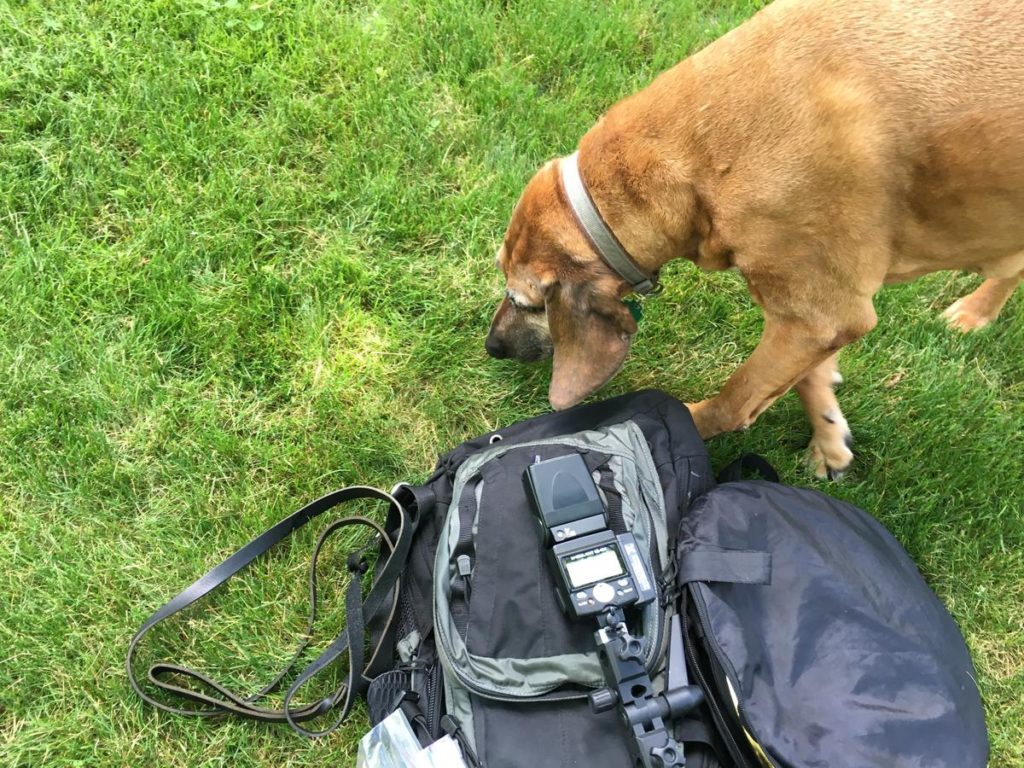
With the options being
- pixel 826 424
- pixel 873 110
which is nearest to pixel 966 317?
pixel 826 424

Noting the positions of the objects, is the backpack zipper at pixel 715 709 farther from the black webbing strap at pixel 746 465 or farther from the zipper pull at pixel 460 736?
the black webbing strap at pixel 746 465

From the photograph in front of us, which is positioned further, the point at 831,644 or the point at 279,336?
the point at 279,336

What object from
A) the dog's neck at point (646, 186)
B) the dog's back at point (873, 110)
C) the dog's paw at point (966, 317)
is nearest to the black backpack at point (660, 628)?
the dog's neck at point (646, 186)

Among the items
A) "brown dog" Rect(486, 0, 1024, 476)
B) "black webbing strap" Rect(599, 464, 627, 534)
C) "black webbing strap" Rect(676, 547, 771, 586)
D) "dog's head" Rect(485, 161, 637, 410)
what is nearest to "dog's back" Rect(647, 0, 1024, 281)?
"brown dog" Rect(486, 0, 1024, 476)

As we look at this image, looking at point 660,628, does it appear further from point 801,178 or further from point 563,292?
point 801,178

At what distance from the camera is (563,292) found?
8.57 ft

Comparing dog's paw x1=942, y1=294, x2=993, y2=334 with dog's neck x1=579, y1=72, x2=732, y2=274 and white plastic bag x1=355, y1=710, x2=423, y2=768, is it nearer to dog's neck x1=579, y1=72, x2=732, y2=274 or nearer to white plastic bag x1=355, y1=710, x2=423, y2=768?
dog's neck x1=579, y1=72, x2=732, y2=274

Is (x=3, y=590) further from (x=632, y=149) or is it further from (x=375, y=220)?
(x=632, y=149)

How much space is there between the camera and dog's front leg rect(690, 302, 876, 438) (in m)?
2.54

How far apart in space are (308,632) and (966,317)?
9.42ft

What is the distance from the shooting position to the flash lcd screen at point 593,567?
7.24 feet

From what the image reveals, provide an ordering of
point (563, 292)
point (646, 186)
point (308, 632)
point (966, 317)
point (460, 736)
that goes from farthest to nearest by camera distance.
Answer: point (966, 317), point (308, 632), point (563, 292), point (646, 186), point (460, 736)

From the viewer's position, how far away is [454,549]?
2.46 metres

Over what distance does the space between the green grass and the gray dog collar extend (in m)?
0.77
